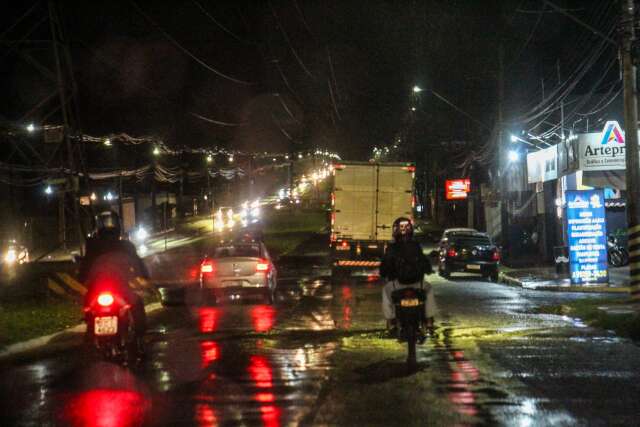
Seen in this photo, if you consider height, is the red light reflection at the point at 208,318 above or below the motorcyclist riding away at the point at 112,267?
below

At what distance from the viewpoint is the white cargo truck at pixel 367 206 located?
1077 inches

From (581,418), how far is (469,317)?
901cm

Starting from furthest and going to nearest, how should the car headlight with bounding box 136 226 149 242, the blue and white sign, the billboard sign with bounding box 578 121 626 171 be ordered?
the car headlight with bounding box 136 226 149 242
the billboard sign with bounding box 578 121 626 171
the blue and white sign

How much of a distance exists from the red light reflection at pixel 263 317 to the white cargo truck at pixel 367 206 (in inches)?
353

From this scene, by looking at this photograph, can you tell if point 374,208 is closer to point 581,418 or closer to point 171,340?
point 171,340

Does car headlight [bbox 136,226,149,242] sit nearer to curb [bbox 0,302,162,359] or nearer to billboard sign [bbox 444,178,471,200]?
billboard sign [bbox 444,178,471,200]

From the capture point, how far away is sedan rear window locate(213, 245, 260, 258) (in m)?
20.1

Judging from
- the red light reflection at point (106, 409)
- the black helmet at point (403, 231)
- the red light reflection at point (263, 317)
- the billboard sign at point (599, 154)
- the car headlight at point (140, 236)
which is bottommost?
the red light reflection at point (106, 409)

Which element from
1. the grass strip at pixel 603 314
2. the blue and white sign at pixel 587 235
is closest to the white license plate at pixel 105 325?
the grass strip at pixel 603 314

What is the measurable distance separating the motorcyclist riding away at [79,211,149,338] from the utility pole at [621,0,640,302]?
11.2 metres

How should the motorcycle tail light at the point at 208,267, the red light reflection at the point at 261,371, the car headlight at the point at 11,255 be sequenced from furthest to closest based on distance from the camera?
the car headlight at the point at 11,255 < the motorcycle tail light at the point at 208,267 < the red light reflection at the point at 261,371

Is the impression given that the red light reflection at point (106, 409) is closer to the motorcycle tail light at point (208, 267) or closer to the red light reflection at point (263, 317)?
the red light reflection at point (263, 317)

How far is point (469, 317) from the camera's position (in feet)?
53.4

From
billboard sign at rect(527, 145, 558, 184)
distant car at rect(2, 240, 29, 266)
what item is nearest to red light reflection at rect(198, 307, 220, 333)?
billboard sign at rect(527, 145, 558, 184)
